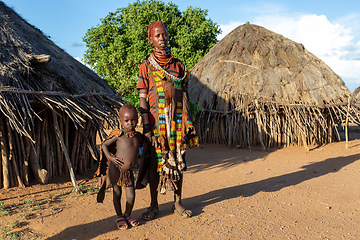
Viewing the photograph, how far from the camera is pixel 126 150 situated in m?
3.42

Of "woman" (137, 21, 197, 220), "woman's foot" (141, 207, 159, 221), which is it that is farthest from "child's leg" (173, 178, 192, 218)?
"woman's foot" (141, 207, 159, 221)

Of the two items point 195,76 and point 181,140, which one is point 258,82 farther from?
point 181,140

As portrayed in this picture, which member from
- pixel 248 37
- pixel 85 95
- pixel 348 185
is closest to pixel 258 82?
pixel 248 37

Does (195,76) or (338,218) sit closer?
(338,218)

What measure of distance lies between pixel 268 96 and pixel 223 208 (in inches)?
238

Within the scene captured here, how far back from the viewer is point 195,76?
11070mm

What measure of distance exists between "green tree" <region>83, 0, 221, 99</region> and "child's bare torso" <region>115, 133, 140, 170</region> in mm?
12314

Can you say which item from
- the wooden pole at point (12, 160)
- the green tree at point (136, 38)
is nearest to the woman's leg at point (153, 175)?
the wooden pole at point (12, 160)

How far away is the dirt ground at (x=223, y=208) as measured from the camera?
3369 mm

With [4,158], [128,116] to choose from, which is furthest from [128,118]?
[4,158]

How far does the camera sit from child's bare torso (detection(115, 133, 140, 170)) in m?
3.41

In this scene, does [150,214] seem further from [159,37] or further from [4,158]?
[4,158]

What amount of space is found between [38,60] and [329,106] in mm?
8160

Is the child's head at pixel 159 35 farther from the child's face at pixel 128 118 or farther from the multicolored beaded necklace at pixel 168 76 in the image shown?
the child's face at pixel 128 118
